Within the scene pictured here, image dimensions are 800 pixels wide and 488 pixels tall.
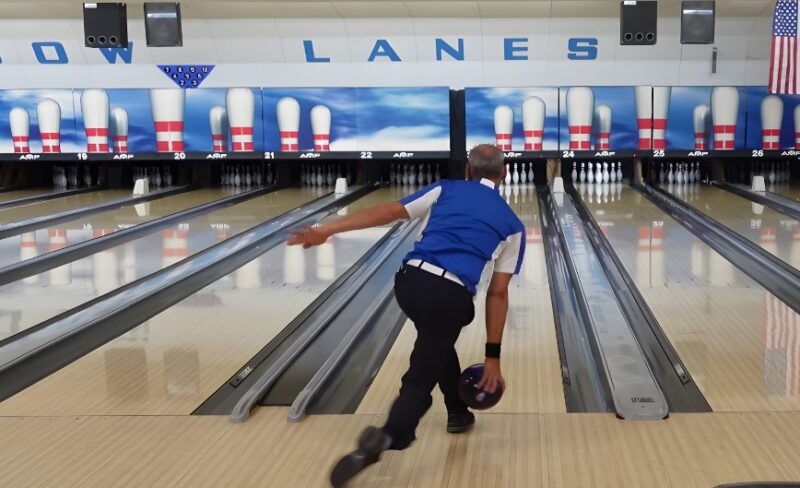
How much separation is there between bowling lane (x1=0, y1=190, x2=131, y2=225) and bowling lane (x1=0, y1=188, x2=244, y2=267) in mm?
431

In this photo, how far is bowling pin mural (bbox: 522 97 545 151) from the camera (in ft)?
31.1

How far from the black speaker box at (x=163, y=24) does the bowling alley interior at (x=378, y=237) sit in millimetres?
25

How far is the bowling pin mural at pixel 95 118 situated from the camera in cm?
971

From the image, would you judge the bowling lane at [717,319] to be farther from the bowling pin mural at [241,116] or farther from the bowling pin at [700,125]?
the bowling pin mural at [241,116]

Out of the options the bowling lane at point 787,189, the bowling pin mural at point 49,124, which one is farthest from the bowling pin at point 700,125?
the bowling pin mural at point 49,124

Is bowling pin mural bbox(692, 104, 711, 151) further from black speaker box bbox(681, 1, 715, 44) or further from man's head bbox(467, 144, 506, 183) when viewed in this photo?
man's head bbox(467, 144, 506, 183)

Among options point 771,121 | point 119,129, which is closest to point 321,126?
point 119,129

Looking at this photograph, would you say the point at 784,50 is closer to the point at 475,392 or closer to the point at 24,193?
the point at 475,392

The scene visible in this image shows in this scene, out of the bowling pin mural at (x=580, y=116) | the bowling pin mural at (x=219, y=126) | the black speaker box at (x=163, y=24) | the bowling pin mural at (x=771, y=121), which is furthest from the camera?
the bowling pin mural at (x=219, y=126)

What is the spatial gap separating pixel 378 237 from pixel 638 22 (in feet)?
10.8

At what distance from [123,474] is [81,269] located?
3.14 m

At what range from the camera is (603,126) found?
9.60 meters

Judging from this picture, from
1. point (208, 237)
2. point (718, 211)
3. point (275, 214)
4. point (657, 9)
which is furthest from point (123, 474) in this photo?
point (657, 9)

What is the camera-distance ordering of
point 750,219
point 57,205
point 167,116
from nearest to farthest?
1. point 750,219
2. point 57,205
3. point 167,116
